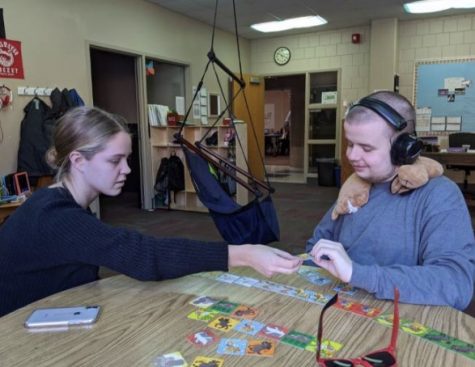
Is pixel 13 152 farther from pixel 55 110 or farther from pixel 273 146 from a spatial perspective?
pixel 273 146

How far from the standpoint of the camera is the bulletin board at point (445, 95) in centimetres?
648

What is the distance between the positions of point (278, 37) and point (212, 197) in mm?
5247

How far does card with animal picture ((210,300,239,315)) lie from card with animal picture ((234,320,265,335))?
65 mm

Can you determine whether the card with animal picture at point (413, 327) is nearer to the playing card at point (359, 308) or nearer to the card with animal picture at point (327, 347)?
the playing card at point (359, 308)

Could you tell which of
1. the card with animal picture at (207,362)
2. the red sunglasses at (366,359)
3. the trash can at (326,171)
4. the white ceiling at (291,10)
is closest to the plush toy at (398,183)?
the red sunglasses at (366,359)

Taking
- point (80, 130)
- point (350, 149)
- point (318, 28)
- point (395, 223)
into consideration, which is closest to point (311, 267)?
point (395, 223)

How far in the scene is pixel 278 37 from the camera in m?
7.71

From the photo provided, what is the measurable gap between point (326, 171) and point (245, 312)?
6.64 m

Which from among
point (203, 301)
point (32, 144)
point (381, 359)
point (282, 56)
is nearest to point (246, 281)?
point (203, 301)

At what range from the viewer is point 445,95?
261 inches

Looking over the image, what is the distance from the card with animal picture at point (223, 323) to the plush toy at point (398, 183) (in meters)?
0.57

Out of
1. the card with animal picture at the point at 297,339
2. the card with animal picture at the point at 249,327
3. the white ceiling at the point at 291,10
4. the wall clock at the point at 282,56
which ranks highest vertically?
the white ceiling at the point at 291,10

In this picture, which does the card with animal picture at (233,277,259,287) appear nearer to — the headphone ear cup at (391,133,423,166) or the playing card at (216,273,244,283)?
the playing card at (216,273,244,283)

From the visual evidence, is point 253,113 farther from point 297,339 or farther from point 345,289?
point 297,339
